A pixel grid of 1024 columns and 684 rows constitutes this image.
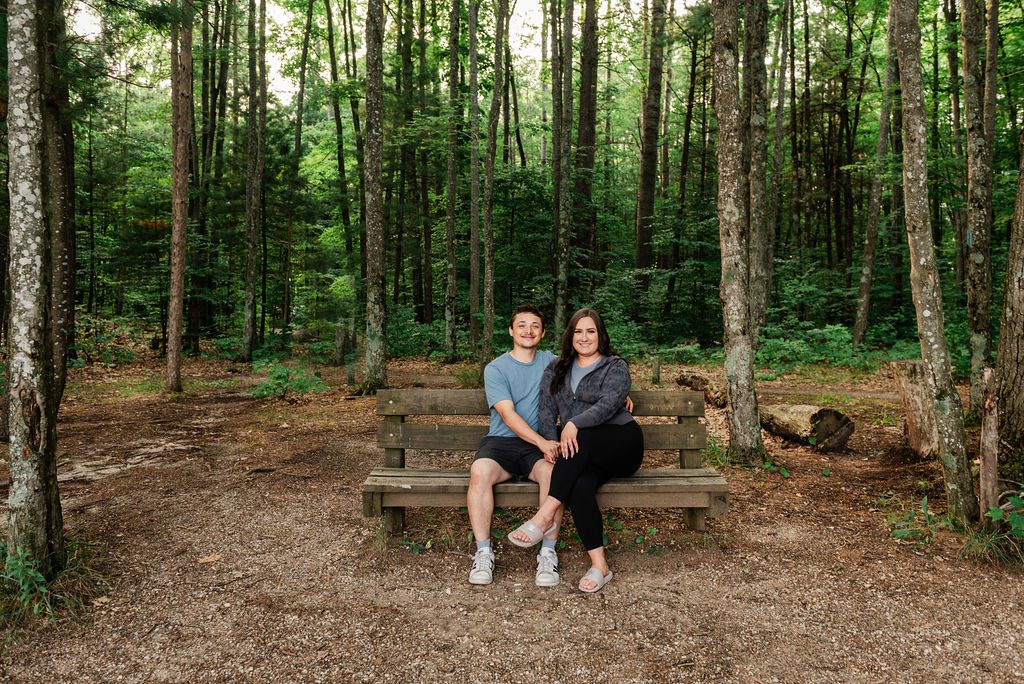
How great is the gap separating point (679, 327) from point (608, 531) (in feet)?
49.3

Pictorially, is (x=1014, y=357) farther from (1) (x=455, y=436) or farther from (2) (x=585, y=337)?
(1) (x=455, y=436)

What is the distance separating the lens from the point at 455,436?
4.31 meters

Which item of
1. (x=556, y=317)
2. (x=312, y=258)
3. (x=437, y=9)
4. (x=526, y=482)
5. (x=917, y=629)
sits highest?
(x=437, y=9)

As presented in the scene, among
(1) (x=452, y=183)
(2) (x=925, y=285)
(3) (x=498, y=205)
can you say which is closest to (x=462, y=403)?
(2) (x=925, y=285)

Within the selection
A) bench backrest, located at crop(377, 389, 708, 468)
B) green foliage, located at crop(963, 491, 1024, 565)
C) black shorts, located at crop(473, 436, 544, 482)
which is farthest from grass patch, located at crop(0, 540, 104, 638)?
green foliage, located at crop(963, 491, 1024, 565)

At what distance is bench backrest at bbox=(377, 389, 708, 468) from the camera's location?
14.1ft

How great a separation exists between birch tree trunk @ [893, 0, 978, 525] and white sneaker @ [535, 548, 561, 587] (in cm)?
271

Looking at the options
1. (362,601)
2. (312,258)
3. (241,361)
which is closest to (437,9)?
(312,258)

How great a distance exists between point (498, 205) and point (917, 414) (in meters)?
14.2

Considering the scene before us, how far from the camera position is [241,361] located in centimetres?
1558

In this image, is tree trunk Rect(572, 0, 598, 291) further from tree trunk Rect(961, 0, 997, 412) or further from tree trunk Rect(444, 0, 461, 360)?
tree trunk Rect(961, 0, 997, 412)

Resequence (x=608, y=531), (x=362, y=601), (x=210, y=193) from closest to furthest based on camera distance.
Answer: (x=362, y=601) < (x=608, y=531) < (x=210, y=193)

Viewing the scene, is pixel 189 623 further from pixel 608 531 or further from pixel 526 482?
pixel 608 531

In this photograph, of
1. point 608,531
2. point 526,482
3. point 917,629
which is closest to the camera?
point 917,629
